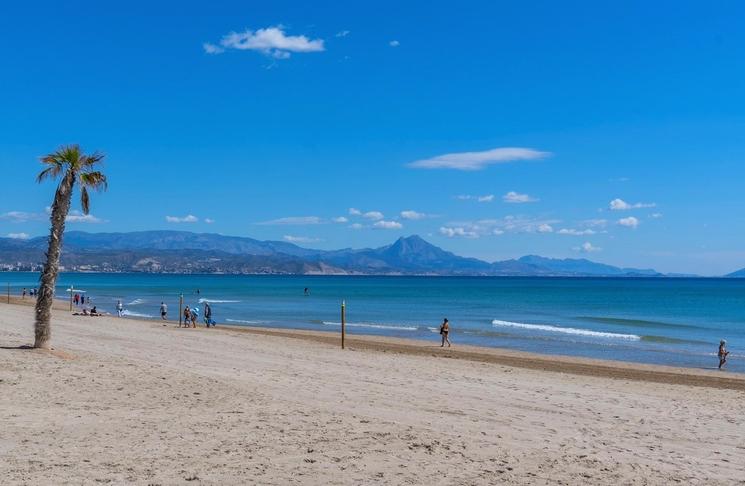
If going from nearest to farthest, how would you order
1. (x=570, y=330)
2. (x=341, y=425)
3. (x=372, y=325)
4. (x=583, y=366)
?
(x=341, y=425) < (x=583, y=366) < (x=570, y=330) < (x=372, y=325)

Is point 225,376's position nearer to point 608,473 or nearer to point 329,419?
point 329,419

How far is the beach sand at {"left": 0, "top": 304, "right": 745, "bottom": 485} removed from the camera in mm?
8375

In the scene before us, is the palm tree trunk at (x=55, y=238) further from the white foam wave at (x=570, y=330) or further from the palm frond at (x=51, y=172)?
the white foam wave at (x=570, y=330)

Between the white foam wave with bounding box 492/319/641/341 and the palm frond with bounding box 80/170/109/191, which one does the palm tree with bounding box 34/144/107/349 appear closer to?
the palm frond with bounding box 80/170/109/191

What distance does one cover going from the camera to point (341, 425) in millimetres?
10695

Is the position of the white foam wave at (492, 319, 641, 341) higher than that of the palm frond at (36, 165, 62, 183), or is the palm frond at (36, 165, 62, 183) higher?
the palm frond at (36, 165, 62, 183)

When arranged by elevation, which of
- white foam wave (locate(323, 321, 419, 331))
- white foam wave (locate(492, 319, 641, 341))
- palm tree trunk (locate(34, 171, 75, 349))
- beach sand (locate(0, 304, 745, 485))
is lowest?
white foam wave (locate(492, 319, 641, 341))

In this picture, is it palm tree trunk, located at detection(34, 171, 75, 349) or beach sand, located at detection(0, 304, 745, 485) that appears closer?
beach sand, located at detection(0, 304, 745, 485)

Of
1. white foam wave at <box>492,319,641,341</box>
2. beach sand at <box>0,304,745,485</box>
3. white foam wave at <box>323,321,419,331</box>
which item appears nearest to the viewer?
beach sand at <box>0,304,745,485</box>

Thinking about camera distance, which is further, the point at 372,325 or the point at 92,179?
the point at 372,325

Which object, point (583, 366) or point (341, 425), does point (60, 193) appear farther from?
point (583, 366)

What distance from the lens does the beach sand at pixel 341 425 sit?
838 cm

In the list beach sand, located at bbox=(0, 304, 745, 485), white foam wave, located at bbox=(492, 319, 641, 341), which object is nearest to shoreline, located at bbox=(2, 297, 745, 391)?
beach sand, located at bbox=(0, 304, 745, 485)

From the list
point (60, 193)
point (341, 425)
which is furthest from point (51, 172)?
point (341, 425)
